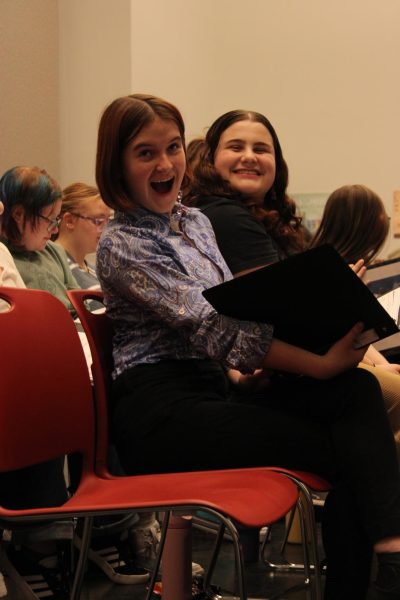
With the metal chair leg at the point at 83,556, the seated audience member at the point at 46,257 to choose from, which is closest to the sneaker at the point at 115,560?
the seated audience member at the point at 46,257

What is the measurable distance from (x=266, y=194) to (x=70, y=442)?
43.8 inches

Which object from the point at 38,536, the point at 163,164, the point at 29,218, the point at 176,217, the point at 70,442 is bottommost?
the point at 38,536

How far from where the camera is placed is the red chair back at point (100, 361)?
164 cm

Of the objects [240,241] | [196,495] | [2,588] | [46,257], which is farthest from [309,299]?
[46,257]

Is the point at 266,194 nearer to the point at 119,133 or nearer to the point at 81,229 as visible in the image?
the point at 119,133

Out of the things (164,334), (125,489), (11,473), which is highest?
(164,334)

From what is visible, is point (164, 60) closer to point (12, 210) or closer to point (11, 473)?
point (12, 210)

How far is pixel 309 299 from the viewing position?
1.43 meters

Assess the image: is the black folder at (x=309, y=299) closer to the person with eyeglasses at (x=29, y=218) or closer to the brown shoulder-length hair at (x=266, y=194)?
the brown shoulder-length hair at (x=266, y=194)

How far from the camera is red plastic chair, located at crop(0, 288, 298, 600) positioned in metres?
1.29

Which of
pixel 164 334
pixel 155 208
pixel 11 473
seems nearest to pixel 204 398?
pixel 164 334

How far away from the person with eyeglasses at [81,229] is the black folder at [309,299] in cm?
199

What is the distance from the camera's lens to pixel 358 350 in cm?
150

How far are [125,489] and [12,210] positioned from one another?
1.56 meters
